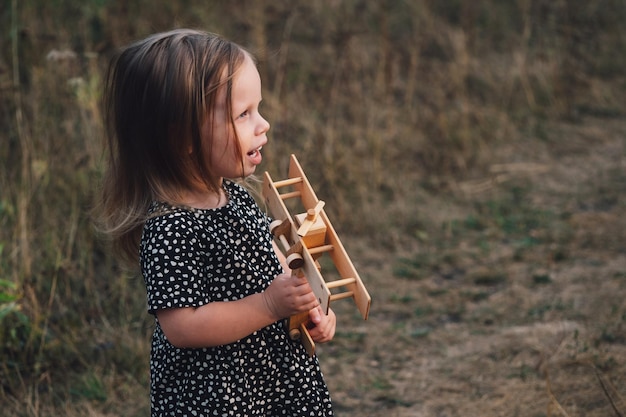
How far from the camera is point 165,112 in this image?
5.59 ft

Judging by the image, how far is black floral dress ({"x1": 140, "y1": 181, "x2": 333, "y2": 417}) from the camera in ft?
5.49

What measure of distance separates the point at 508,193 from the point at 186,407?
10.6ft

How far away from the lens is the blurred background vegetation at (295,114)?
297 cm

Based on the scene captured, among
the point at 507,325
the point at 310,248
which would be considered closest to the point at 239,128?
the point at 310,248

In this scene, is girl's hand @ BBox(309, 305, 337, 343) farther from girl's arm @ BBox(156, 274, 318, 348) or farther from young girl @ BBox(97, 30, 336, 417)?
girl's arm @ BBox(156, 274, 318, 348)

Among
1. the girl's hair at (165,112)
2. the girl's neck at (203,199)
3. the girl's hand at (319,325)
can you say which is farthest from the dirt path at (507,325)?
the girl's hair at (165,112)

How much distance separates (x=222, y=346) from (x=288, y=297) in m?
0.23

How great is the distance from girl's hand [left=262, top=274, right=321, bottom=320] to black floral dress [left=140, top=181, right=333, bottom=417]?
Result: 148mm

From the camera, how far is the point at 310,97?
5.03 meters

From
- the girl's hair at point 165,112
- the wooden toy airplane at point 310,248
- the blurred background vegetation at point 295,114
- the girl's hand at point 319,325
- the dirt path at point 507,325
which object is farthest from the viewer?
the blurred background vegetation at point 295,114

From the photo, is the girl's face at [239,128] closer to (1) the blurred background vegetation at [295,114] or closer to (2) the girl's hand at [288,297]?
(2) the girl's hand at [288,297]

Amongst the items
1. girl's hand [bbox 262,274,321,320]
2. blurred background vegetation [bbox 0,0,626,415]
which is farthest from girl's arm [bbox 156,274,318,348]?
blurred background vegetation [bbox 0,0,626,415]

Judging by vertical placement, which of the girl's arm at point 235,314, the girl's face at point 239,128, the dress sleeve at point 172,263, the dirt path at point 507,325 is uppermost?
the girl's face at point 239,128

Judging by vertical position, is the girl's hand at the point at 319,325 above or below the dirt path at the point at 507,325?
above
